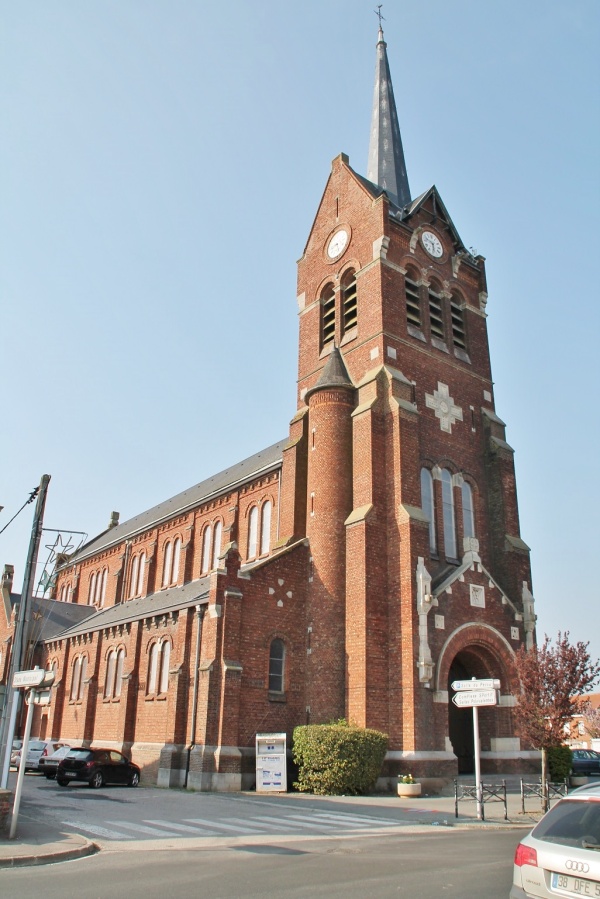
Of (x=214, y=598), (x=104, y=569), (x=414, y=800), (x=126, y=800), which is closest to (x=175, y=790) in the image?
(x=126, y=800)

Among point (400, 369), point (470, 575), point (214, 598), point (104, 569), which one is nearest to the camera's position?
point (214, 598)

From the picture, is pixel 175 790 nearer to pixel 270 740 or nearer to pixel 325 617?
pixel 270 740

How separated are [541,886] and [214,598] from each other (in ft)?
63.5

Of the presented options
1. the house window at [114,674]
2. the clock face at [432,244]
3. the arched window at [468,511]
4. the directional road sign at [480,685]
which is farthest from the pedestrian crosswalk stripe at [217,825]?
the clock face at [432,244]

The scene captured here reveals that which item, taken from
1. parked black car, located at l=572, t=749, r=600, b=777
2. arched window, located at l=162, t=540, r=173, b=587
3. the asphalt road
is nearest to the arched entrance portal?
parked black car, located at l=572, t=749, r=600, b=777

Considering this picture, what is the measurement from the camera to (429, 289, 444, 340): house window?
1254 inches

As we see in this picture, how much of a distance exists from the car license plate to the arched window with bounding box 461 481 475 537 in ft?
76.5

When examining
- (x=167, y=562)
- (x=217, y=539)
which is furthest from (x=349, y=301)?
(x=167, y=562)

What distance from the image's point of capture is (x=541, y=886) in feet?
19.5

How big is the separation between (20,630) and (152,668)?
15.1 m

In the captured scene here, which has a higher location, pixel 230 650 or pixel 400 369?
pixel 400 369

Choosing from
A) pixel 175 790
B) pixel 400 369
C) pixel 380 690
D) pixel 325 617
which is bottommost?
pixel 175 790

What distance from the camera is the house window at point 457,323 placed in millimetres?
32750

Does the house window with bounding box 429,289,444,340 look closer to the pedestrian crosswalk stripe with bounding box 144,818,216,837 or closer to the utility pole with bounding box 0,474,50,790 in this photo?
the utility pole with bounding box 0,474,50,790
